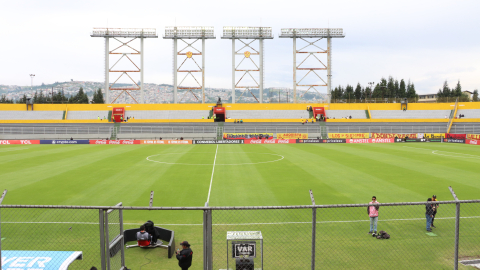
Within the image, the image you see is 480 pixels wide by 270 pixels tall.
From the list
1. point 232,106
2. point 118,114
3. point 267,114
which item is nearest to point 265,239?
point 267,114

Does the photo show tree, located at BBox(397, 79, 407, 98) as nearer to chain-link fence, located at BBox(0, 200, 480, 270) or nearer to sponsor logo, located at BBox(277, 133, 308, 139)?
sponsor logo, located at BBox(277, 133, 308, 139)

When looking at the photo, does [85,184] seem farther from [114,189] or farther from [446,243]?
[446,243]

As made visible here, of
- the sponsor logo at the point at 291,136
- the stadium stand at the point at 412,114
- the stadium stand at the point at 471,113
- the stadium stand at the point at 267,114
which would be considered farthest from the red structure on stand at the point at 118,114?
the stadium stand at the point at 471,113

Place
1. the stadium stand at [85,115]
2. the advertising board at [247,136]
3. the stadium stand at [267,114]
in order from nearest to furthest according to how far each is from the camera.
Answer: the advertising board at [247,136] < the stadium stand at [85,115] < the stadium stand at [267,114]

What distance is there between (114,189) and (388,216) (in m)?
14.7

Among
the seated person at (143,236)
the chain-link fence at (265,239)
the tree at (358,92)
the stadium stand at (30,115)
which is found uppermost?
the tree at (358,92)

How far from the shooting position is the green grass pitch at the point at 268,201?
10164 millimetres

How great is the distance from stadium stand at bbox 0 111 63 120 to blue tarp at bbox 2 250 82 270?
6810 centimetres

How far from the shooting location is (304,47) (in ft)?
240

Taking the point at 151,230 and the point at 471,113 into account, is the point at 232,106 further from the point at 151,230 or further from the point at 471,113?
the point at 151,230

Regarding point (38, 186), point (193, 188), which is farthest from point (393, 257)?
point (38, 186)

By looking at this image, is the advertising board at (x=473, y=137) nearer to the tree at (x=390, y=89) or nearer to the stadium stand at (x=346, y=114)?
the stadium stand at (x=346, y=114)

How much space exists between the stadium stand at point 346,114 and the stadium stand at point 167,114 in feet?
89.9

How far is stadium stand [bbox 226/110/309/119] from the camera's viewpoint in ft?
225
